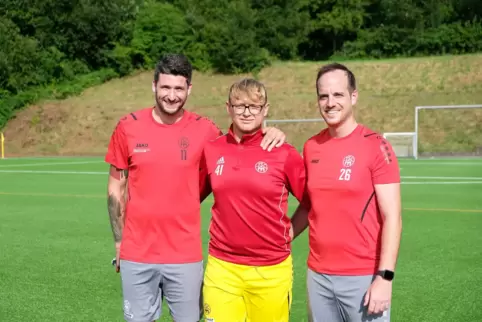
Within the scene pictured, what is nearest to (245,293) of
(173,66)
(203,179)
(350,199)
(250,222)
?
(250,222)

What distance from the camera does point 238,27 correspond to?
172 feet

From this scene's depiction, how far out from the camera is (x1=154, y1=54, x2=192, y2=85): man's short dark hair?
13.6ft

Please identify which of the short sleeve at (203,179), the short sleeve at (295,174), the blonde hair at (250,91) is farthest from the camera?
the short sleeve at (203,179)

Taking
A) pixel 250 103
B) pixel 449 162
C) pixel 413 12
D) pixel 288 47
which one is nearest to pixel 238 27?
pixel 288 47

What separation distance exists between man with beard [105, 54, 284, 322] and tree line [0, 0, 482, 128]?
44.7 meters

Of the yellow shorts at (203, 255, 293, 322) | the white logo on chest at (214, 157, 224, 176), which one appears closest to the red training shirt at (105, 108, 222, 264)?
the white logo on chest at (214, 157, 224, 176)

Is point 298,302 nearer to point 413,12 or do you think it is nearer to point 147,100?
point 147,100

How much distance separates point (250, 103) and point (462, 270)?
4.77m

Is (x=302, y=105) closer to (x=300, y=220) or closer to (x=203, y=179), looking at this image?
(x=203, y=179)

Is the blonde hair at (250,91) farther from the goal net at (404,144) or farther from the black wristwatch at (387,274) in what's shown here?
the goal net at (404,144)

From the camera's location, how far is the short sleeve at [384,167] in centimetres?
352

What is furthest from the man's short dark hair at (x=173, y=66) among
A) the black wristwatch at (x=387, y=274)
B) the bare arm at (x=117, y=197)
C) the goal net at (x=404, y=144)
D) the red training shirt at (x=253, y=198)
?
the goal net at (x=404, y=144)

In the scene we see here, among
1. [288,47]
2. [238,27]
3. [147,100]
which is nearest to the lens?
[147,100]

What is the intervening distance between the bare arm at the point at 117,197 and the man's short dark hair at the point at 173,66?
27.7 inches
